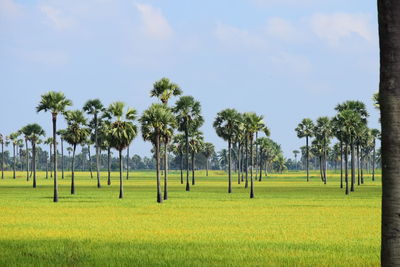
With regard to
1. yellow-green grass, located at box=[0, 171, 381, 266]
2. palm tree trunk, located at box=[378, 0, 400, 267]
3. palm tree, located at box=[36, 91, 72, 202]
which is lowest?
yellow-green grass, located at box=[0, 171, 381, 266]

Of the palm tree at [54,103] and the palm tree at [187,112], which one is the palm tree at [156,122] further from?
the palm tree at [187,112]

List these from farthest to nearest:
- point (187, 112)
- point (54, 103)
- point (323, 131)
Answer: point (323, 131)
point (187, 112)
point (54, 103)

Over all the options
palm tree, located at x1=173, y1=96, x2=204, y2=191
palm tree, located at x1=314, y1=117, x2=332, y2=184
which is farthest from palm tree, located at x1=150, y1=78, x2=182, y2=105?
palm tree, located at x1=314, y1=117, x2=332, y2=184

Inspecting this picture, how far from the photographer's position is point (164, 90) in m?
79.3

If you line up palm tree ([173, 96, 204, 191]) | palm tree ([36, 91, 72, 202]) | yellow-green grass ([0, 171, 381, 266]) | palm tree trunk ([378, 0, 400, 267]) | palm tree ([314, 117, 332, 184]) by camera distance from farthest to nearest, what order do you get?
palm tree ([314, 117, 332, 184])
palm tree ([173, 96, 204, 191])
palm tree ([36, 91, 72, 202])
yellow-green grass ([0, 171, 381, 266])
palm tree trunk ([378, 0, 400, 267])

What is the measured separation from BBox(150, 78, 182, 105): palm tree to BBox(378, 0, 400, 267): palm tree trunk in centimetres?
6594

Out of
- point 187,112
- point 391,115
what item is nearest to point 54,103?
point 187,112

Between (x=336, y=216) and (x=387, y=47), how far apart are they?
34.3 meters

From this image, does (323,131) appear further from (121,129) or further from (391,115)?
(391,115)

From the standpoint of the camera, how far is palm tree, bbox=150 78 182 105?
259 feet

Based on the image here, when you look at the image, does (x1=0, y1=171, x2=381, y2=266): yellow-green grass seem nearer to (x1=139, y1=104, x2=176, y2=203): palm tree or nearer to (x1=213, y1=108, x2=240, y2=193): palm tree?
(x1=139, y1=104, x2=176, y2=203): palm tree

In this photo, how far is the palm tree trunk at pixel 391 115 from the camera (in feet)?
43.3

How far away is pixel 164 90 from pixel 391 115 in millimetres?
66658

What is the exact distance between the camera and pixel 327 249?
25.7m
